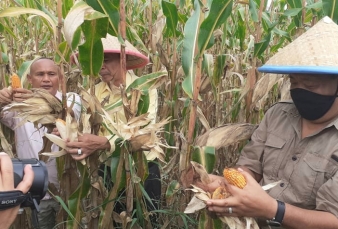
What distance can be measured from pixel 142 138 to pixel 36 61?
93cm

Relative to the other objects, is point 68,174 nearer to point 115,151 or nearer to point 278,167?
point 115,151

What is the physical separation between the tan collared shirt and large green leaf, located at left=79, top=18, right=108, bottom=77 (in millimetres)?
754

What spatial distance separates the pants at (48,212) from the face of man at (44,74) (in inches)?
23.8

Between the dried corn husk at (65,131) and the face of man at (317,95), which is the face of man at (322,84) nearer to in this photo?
the face of man at (317,95)

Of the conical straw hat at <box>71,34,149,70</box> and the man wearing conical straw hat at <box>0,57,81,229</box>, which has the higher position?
the conical straw hat at <box>71,34,149,70</box>

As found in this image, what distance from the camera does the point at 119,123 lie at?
1866mm

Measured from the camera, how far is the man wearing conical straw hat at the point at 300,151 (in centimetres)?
158

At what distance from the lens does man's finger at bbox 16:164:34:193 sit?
1299 mm

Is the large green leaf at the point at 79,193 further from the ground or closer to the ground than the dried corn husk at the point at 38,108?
closer to the ground

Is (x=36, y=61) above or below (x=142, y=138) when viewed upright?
above

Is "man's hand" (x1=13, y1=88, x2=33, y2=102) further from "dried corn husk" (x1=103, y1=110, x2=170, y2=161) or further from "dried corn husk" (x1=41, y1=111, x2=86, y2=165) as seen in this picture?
"dried corn husk" (x1=103, y1=110, x2=170, y2=161)

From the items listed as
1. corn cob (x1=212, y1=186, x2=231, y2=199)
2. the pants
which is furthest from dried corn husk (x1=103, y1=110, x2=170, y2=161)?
the pants

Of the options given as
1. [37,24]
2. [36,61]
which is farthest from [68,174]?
[37,24]

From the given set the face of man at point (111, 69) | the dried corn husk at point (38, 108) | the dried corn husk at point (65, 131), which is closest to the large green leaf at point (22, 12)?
the dried corn husk at point (38, 108)
